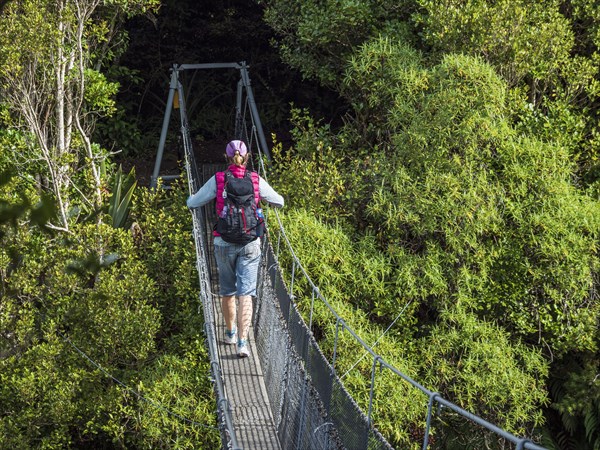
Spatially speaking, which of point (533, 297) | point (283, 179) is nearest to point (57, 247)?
→ point (283, 179)

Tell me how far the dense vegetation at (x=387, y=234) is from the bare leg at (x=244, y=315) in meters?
1.38

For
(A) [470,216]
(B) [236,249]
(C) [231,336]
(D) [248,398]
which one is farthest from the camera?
(A) [470,216]

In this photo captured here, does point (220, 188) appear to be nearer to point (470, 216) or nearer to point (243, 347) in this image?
point (243, 347)

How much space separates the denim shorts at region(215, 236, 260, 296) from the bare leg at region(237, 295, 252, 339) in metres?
0.04

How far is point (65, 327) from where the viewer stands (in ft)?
24.8

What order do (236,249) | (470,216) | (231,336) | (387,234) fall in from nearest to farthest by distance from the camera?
1. (236,249)
2. (231,336)
3. (470,216)
4. (387,234)

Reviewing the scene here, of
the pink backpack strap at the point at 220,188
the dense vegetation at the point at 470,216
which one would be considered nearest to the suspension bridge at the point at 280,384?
the pink backpack strap at the point at 220,188

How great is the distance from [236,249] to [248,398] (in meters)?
0.77

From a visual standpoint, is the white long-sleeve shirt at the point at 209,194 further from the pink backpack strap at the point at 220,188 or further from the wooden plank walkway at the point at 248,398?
the wooden plank walkway at the point at 248,398

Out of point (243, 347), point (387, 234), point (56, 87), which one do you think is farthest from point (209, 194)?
point (56, 87)

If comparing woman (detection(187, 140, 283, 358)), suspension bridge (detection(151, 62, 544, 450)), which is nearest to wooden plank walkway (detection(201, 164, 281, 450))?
suspension bridge (detection(151, 62, 544, 450))

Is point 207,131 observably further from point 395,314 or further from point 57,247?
point 395,314

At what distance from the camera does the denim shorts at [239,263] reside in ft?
16.2

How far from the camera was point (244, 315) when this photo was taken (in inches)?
203
